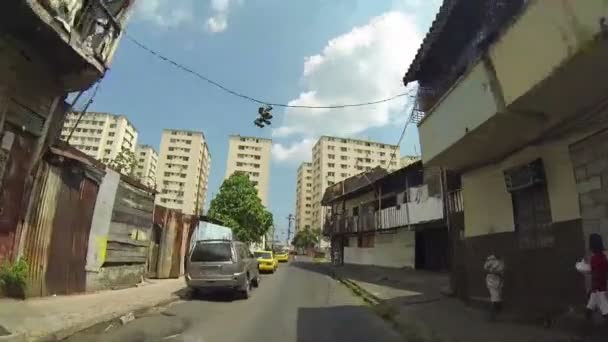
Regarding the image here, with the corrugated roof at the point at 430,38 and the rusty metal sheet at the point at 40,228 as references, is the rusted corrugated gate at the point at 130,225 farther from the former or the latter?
the corrugated roof at the point at 430,38

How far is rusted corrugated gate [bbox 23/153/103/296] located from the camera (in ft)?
32.2

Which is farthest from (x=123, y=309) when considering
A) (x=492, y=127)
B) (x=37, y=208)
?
(x=492, y=127)

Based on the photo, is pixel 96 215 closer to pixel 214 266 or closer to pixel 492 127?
pixel 214 266

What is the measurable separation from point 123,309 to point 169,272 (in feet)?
36.3

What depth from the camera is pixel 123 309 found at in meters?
8.98

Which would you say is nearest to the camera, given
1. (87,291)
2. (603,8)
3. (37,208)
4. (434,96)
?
(603,8)

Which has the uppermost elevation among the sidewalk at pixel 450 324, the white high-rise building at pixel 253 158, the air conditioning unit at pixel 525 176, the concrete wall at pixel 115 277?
the white high-rise building at pixel 253 158

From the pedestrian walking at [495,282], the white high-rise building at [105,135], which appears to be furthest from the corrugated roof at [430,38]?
the white high-rise building at [105,135]

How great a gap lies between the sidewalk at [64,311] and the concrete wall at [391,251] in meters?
18.9

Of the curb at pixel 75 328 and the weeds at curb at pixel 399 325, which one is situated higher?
the weeds at curb at pixel 399 325

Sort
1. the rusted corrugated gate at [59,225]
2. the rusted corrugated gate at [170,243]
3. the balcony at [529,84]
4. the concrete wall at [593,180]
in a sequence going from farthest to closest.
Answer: the rusted corrugated gate at [170,243], the rusted corrugated gate at [59,225], the concrete wall at [593,180], the balcony at [529,84]

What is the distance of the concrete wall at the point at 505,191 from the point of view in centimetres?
715

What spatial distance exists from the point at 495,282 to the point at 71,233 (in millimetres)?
10735

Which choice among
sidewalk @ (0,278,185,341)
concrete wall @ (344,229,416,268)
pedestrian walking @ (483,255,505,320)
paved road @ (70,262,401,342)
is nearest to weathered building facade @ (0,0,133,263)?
sidewalk @ (0,278,185,341)
